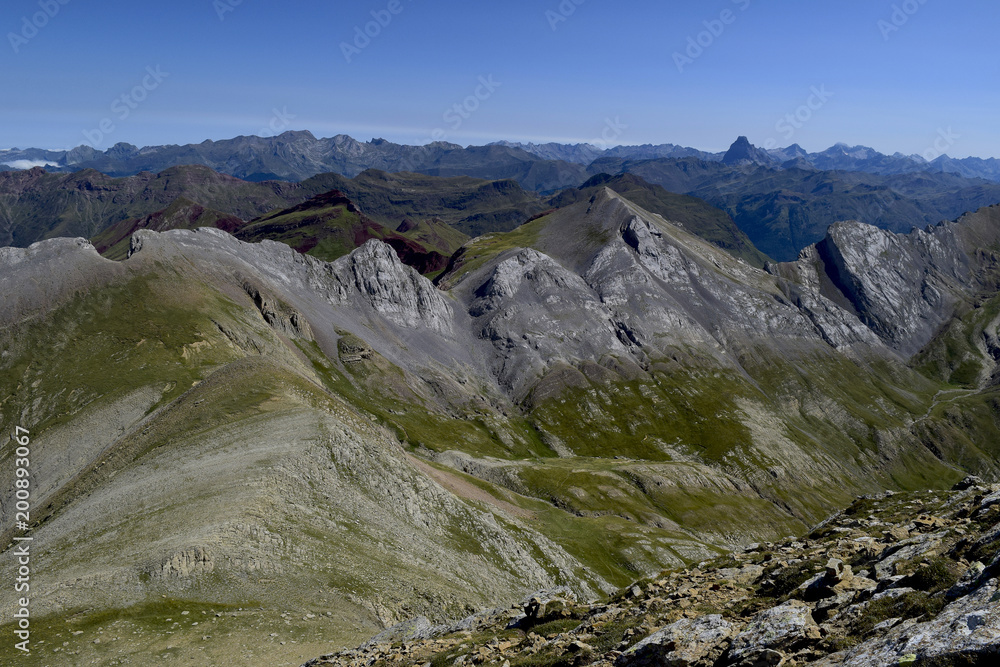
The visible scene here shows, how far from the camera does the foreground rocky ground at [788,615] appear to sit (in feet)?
47.7

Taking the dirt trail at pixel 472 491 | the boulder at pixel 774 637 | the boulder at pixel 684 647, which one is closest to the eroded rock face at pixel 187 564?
the boulder at pixel 684 647

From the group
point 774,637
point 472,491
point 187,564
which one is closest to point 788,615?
point 774,637

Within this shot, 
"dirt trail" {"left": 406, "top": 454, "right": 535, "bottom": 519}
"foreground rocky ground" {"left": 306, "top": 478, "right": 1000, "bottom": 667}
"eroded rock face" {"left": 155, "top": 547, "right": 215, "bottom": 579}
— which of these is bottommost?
"dirt trail" {"left": 406, "top": 454, "right": 535, "bottom": 519}

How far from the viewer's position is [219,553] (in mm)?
45938

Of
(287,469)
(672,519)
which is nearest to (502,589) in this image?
(287,469)

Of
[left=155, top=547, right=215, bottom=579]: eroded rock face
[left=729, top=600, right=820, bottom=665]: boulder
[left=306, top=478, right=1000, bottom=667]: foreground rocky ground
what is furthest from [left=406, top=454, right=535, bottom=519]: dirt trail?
[left=729, top=600, right=820, bottom=665]: boulder

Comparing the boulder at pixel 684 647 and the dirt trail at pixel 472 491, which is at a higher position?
the boulder at pixel 684 647

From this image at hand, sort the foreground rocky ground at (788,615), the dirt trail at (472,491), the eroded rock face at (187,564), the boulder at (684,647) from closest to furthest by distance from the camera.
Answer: the foreground rocky ground at (788,615), the boulder at (684,647), the eroded rock face at (187,564), the dirt trail at (472,491)

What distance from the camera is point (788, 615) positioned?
1848 cm

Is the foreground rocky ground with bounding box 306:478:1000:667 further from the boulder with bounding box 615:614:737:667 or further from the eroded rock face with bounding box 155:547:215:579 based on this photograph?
the eroded rock face with bounding box 155:547:215:579

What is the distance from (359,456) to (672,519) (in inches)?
4282

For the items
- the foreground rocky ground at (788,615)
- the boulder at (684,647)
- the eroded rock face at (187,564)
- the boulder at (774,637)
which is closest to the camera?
the foreground rocky ground at (788,615)

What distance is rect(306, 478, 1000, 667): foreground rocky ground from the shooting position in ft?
47.7

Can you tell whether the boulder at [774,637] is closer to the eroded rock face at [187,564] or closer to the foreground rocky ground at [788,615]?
the foreground rocky ground at [788,615]
